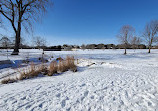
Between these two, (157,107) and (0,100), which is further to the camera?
(0,100)

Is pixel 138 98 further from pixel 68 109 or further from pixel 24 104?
pixel 24 104

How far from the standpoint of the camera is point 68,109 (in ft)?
5.21

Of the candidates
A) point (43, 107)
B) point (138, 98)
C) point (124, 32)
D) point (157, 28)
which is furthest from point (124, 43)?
point (43, 107)

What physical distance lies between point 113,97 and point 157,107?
861 millimetres

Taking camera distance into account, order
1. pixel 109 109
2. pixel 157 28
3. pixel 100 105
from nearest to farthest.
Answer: pixel 109 109 < pixel 100 105 < pixel 157 28

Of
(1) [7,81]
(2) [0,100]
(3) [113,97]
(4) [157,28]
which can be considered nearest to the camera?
(2) [0,100]

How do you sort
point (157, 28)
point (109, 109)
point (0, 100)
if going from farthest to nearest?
point (157, 28) < point (0, 100) < point (109, 109)

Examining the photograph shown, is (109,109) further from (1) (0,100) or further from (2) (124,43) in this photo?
(2) (124,43)

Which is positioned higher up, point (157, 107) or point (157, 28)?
point (157, 28)

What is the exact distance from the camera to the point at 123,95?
2.06m

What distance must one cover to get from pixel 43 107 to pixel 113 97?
1786 mm

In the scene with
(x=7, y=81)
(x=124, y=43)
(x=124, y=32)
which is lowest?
(x=7, y=81)

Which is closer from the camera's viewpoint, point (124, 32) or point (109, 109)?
point (109, 109)

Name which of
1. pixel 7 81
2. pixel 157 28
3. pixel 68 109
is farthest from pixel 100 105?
pixel 157 28
